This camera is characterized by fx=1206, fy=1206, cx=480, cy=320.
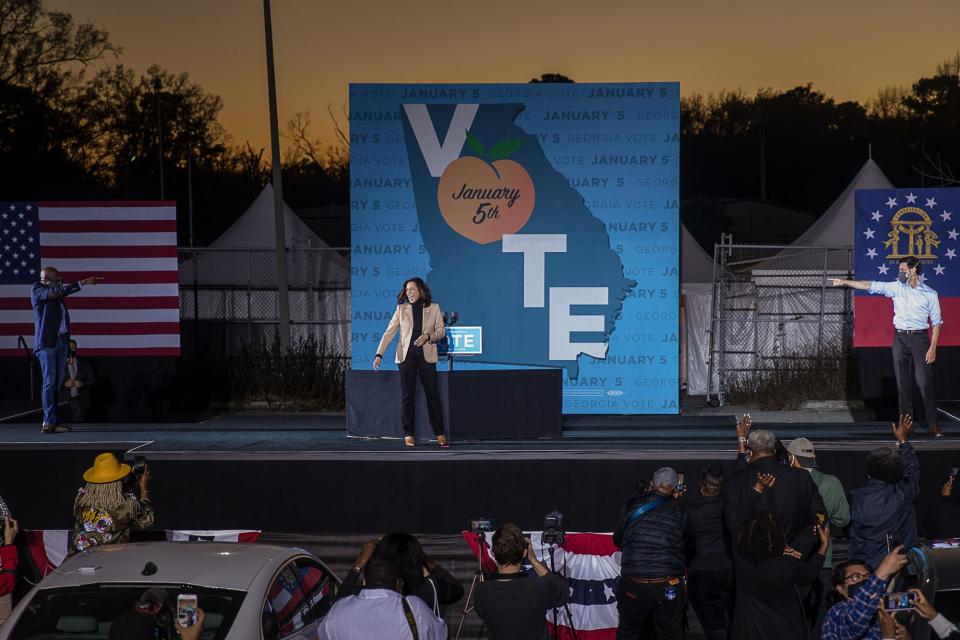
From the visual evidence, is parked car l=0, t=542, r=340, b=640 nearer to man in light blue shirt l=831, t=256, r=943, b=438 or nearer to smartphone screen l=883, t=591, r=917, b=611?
smartphone screen l=883, t=591, r=917, b=611

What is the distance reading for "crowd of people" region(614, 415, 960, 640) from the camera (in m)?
7.21

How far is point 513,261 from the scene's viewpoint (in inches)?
712

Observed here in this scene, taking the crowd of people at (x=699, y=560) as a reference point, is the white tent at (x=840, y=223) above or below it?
above

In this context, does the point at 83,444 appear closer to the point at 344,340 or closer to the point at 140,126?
the point at 344,340

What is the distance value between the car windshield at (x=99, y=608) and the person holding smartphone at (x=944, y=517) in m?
4.97

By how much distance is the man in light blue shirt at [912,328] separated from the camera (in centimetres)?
1425

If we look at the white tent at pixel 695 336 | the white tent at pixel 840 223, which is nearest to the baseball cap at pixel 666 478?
the white tent at pixel 695 336

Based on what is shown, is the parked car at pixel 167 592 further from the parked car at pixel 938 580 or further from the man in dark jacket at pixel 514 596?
the parked car at pixel 938 580

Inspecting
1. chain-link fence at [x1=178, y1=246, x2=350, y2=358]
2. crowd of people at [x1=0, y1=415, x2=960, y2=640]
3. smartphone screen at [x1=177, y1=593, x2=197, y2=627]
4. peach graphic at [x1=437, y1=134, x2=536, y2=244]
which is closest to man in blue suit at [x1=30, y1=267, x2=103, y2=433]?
peach graphic at [x1=437, y1=134, x2=536, y2=244]

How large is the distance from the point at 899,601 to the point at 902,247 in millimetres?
13078

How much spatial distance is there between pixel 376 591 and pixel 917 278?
33.5 feet

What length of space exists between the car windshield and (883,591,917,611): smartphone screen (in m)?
3.16

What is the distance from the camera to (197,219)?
201 ft

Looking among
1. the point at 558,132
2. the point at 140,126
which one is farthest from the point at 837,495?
the point at 140,126
